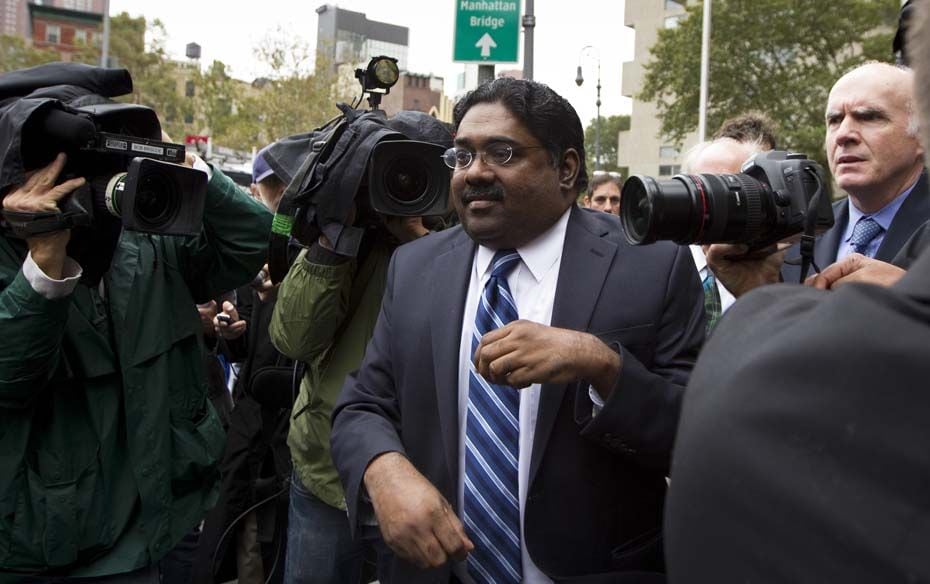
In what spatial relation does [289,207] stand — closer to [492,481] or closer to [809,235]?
[492,481]

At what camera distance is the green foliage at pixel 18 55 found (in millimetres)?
34188

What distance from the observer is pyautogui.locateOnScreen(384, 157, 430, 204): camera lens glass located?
2.82 m

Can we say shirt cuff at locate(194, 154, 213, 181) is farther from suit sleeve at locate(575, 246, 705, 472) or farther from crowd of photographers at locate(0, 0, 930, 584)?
suit sleeve at locate(575, 246, 705, 472)

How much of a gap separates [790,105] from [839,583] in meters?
24.6

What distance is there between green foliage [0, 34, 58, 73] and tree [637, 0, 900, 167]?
23.0 meters

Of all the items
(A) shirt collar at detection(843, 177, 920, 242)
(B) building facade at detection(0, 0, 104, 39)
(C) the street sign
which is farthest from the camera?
(B) building facade at detection(0, 0, 104, 39)

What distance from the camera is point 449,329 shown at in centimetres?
217

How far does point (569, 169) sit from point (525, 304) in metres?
0.41

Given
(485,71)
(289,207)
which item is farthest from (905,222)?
(485,71)

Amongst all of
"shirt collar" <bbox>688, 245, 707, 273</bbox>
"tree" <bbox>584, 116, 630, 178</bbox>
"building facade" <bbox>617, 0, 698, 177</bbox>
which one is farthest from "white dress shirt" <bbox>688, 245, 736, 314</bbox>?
"tree" <bbox>584, 116, 630, 178</bbox>

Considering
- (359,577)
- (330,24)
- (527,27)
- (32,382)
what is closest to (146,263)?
(32,382)

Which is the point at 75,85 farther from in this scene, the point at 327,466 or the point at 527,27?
the point at 527,27

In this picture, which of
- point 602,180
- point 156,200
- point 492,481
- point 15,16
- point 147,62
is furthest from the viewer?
point 15,16

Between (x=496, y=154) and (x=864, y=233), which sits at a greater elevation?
(x=496, y=154)
